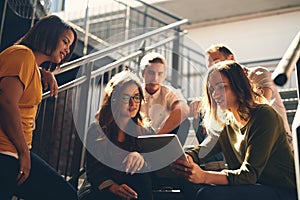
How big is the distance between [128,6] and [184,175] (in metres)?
4.57

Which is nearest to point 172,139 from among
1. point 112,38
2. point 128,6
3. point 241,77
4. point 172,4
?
point 241,77

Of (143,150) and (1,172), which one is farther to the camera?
(143,150)

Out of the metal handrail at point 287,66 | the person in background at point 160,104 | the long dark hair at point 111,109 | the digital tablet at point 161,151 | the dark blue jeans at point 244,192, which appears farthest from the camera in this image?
the person in background at point 160,104

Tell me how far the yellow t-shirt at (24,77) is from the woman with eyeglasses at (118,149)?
1.42ft

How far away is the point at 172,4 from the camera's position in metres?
7.90

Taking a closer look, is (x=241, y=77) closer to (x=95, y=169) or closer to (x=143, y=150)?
(x=143, y=150)

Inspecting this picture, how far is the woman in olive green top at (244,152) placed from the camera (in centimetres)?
193

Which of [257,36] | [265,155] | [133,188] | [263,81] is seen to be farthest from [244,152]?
[257,36]

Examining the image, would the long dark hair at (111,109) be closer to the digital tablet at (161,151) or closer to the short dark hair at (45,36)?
the digital tablet at (161,151)

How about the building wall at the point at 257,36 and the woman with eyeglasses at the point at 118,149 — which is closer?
the woman with eyeglasses at the point at 118,149

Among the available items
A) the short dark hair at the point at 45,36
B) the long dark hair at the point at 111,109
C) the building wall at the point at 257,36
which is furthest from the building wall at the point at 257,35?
the short dark hair at the point at 45,36

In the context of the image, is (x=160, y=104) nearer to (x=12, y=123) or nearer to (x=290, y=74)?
(x=12, y=123)

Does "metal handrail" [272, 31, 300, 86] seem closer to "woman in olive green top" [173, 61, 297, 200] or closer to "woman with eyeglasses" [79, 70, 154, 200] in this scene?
"woman in olive green top" [173, 61, 297, 200]

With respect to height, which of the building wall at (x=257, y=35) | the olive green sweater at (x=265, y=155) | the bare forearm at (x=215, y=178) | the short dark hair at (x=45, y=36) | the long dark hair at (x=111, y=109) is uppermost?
the building wall at (x=257, y=35)
